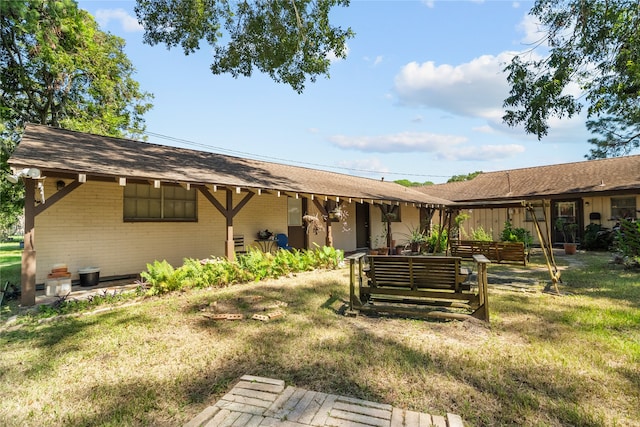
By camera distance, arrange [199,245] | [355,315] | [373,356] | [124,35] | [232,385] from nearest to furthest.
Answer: [232,385], [373,356], [355,315], [199,245], [124,35]

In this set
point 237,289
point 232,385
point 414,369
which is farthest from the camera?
point 237,289

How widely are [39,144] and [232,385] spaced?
7416 millimetres

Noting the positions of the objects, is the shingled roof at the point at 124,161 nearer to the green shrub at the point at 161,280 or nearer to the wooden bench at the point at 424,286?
the green shrub at the point at 161,280

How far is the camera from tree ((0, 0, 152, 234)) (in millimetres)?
15828

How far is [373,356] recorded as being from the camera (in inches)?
143

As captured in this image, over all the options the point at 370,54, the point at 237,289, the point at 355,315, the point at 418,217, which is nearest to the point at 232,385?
the point at 355,315

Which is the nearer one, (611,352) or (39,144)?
(611,352)

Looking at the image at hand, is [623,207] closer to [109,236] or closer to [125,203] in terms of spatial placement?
[125,203]

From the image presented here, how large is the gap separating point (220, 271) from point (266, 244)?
168 inches

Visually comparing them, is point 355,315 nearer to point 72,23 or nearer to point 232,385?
point 232,385

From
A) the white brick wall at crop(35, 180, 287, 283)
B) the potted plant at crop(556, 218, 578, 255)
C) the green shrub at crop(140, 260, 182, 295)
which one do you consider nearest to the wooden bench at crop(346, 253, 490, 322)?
the green shrub at crop(140, 260, 182, 295)

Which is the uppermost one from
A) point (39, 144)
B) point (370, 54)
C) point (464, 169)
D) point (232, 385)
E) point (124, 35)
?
point (124, 35)

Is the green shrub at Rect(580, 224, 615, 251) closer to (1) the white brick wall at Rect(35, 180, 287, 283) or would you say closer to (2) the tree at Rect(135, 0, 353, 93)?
(2) the tree at Rect(135, 0, 353, 93)

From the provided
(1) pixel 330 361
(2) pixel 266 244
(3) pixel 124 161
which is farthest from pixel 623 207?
(3) pixel 124 161
